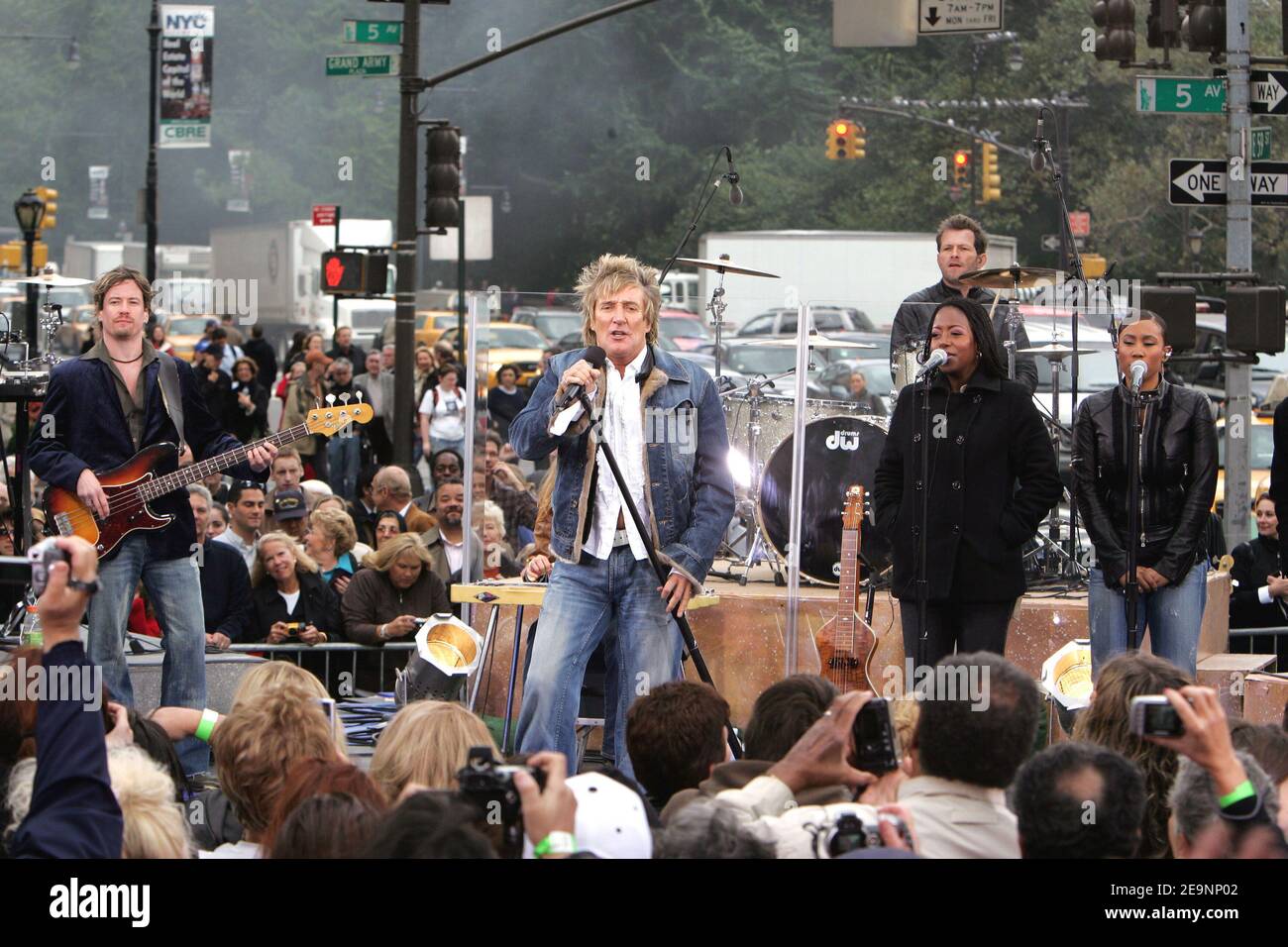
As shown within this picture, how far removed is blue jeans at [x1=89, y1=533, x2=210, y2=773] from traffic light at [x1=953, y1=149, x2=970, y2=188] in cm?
2925

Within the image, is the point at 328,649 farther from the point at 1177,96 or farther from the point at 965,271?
the point at 1177,96

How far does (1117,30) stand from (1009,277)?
784 cm

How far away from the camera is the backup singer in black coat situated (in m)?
7.30

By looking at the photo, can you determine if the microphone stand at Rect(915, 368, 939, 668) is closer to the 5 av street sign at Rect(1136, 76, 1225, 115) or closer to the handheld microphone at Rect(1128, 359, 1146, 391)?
the handheld microphone at Rect(1128, 359, 1146, 391)

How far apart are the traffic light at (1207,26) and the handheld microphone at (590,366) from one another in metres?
8.38

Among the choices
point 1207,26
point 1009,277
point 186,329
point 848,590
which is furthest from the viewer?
point 186,329

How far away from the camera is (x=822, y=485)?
970 cm

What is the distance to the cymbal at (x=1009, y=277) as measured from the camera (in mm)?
9680

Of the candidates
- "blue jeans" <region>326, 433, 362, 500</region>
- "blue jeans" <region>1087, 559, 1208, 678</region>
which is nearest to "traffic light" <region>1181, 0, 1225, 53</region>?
"blue jeans" <region>1087, 559, 1208, 678</region>

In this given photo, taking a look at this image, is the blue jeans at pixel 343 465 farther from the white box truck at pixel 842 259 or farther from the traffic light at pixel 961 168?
the traffic light at pixel 961 168

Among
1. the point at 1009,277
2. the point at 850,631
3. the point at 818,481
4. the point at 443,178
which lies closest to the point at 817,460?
the point at 818,481

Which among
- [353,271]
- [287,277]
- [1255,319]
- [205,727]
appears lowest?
[205,727]

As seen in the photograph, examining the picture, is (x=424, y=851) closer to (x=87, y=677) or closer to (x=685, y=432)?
(x=87, y=677)
